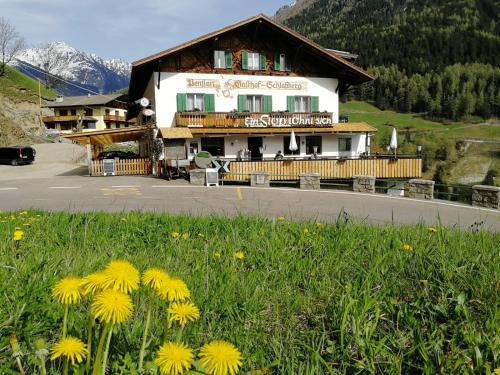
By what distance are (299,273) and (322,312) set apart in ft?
2.48

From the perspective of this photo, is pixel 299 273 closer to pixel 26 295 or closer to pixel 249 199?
pixel 26 295

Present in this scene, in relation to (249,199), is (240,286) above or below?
above

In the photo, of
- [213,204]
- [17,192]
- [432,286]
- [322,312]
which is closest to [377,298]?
[322,312]

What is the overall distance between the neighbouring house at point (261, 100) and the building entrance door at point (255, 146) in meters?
0.08

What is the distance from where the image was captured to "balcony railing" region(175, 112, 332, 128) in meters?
27.2

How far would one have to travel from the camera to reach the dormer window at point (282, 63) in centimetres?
3006

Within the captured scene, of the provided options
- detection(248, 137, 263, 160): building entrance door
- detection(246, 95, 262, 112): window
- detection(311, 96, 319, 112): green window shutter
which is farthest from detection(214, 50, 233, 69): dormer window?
detection(311, 96, 319, 112): green window shutter

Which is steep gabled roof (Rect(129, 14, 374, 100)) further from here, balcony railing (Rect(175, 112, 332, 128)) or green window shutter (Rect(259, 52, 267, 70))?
balcony railing (Rect(175, 112, 332, 128))

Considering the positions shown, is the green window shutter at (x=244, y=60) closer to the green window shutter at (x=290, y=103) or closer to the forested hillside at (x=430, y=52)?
the green window shutter at (x=290, y=103)

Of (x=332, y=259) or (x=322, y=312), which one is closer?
(x=322, y=312)

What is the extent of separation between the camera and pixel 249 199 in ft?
50.3

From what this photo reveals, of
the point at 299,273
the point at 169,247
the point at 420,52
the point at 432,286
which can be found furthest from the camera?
the point at 420,52

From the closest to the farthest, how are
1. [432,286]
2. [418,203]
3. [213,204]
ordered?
1. [432,286]
2. [213,204]
3. [418,203]

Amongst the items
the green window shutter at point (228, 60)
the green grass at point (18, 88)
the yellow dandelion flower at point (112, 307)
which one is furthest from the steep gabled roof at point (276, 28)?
the green grass at point (18, 88)
